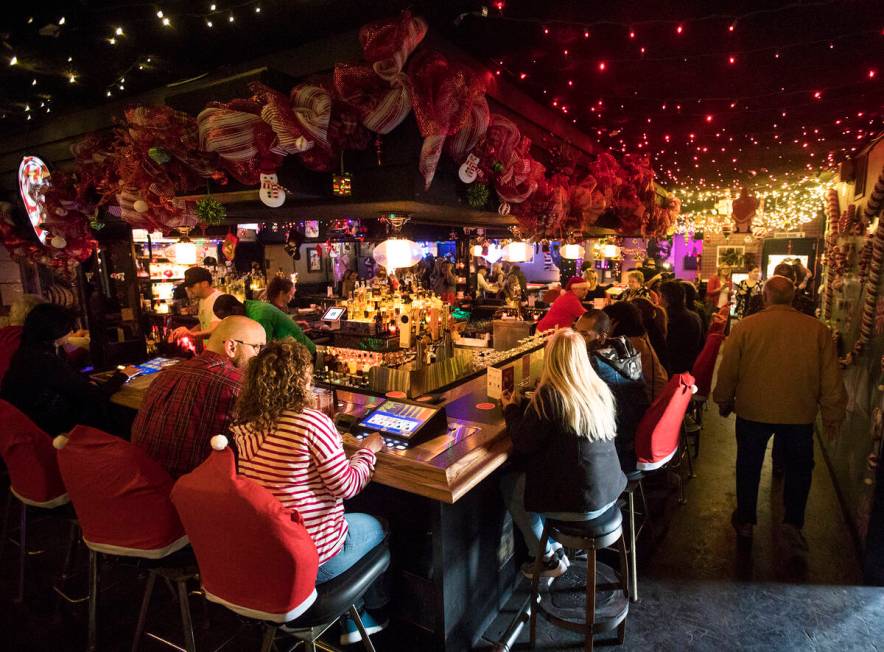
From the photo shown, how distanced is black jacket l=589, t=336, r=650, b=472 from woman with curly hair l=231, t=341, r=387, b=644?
1.44m

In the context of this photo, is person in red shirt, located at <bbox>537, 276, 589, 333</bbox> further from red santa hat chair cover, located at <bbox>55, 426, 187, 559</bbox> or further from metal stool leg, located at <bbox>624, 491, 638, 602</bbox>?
red santa hat chair cover, located at <bbox>55, 426, 187, 559</bbox>

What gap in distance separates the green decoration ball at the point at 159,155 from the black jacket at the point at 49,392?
1467 mm

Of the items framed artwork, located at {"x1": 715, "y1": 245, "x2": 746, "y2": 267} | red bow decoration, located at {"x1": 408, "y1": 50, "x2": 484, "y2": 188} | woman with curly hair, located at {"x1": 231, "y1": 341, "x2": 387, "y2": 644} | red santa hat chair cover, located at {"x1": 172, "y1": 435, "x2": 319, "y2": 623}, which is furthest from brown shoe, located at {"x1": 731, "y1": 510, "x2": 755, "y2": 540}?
framed artwork, located at {"x1": 715, "y1": 245, "x2": 746, "y2": 267}

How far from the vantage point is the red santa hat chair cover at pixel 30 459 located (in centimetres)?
211

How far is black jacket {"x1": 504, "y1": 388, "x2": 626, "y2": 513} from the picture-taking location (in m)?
2.16

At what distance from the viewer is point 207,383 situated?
226cm

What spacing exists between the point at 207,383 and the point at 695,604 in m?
2.84

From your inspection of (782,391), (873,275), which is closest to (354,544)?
(782,391)

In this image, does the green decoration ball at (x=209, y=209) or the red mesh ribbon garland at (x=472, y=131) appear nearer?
the red mesh ribbon garland at (x=472, y=131)

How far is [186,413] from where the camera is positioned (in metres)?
2.23

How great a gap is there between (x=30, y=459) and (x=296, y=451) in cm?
141

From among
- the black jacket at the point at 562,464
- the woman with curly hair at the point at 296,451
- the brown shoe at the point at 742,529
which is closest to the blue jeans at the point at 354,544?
the woman with curly hair at the point at 296,451

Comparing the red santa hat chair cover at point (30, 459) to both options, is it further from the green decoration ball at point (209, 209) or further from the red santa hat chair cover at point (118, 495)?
the green decoration ball at point (209, 209)

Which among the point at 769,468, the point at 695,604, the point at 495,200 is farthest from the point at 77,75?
the point at 769,468
